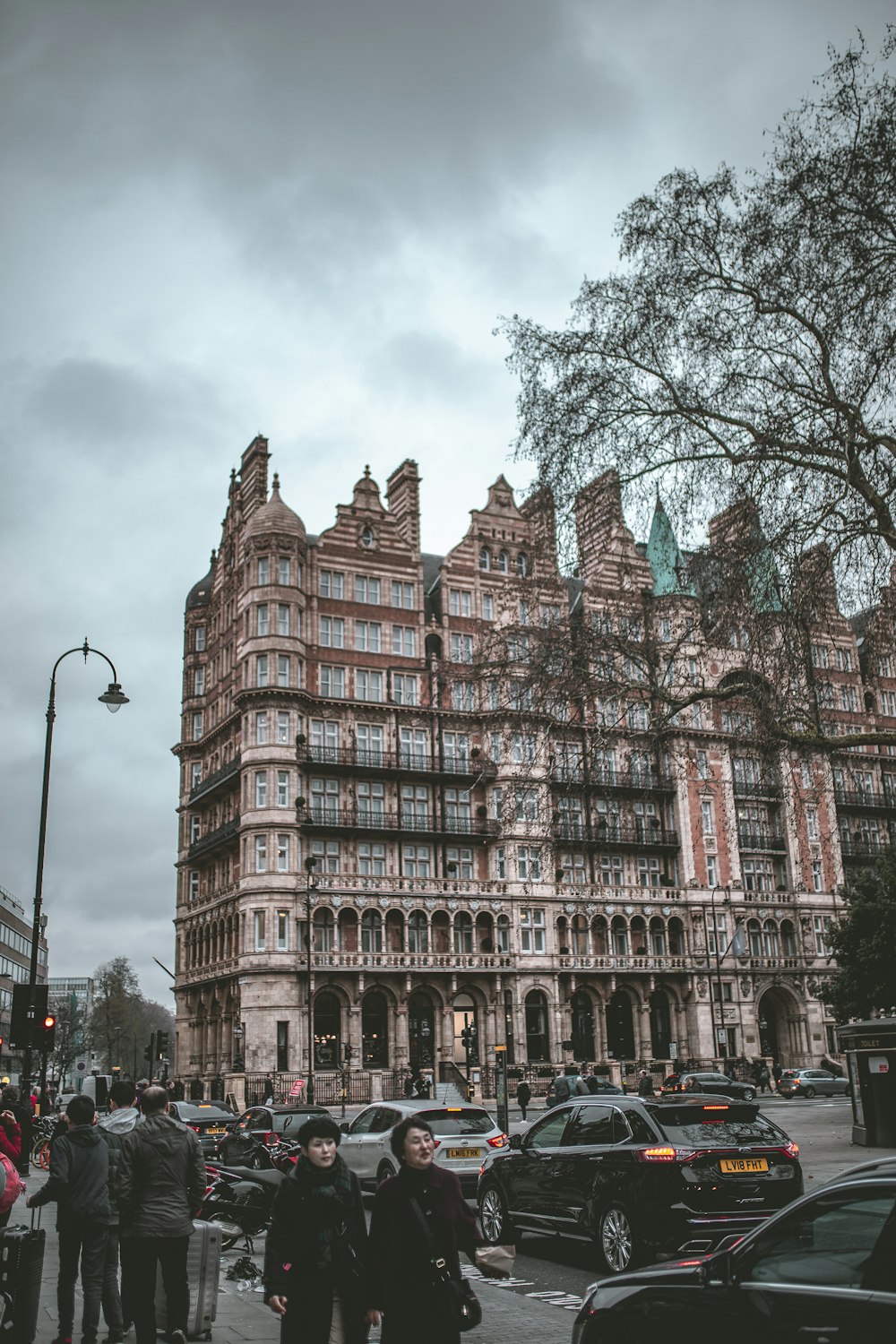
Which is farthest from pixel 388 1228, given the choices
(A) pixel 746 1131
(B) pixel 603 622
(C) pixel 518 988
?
(C) pixel 518 988

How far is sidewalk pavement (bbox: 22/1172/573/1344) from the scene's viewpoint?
369 inches

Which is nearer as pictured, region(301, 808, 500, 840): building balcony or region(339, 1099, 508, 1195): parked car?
region(339, 1099, 508, 1195): parked car

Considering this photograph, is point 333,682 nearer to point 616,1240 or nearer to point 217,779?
point 217,779

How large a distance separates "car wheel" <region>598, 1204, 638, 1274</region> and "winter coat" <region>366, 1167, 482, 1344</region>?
5970mm

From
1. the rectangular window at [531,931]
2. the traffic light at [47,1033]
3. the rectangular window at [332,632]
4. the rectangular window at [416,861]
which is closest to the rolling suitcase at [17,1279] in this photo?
the traffic light at [47,1033]

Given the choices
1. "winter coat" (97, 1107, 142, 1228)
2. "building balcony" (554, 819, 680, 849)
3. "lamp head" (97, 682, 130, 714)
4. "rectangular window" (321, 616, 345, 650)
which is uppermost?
"rectangular window" (321, 616, 345, 650)

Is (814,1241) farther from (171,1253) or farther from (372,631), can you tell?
(372,631)

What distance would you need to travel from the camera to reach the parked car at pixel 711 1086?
37.0 metres

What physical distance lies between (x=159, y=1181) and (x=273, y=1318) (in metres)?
3.16

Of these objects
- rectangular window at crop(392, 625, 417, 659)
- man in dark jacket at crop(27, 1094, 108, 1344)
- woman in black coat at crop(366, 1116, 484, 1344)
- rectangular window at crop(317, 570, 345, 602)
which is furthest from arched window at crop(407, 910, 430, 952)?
woman in black coat at crop(366, 1116, 484, 1344)

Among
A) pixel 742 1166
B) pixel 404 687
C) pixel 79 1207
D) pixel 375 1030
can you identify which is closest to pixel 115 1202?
pixel 79 1207

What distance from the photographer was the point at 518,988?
52.5 meters

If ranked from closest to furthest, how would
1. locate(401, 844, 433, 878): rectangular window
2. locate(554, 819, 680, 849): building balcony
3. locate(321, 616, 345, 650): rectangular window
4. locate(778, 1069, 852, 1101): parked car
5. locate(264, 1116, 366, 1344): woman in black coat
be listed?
1. locate(264, 1116, 366, 1344): woman in black coat
2. locate(778, 1069, 852, 1101): parked car
3. locate(401, 844, 433, 878): rectangular window
4. locate(321, 616, 345, 650): rectangular window
5. locate(554, 819, 680, 849): building balcony

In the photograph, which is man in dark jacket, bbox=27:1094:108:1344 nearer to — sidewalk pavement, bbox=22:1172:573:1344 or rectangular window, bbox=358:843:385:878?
sidewalk pavement, bbox=22:1172:573:1344
